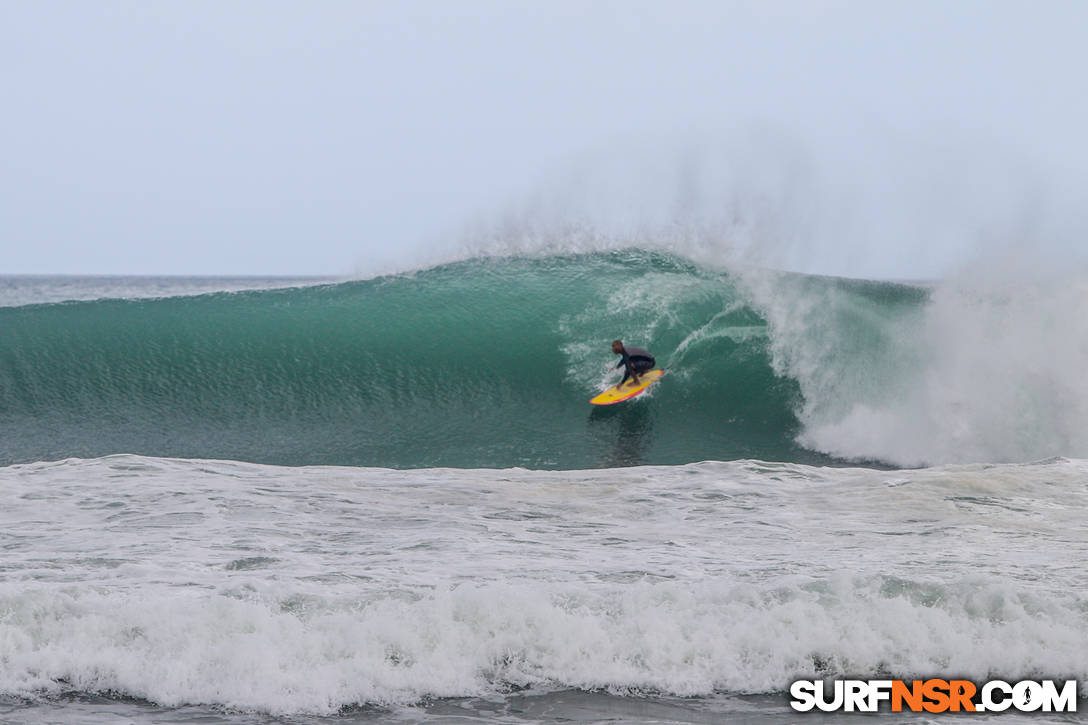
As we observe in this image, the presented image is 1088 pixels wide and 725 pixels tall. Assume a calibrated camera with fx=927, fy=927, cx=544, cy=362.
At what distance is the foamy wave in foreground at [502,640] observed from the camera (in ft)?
13.9

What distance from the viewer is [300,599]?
487 centimetres

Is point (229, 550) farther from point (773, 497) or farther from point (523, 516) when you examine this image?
point (773, 497)

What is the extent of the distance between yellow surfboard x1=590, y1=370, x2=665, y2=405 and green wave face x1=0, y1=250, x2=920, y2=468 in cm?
12

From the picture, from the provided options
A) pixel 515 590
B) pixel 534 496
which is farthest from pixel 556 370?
pixel 515 590

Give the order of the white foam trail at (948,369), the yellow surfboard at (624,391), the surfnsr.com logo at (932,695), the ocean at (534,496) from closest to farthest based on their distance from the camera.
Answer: the surfnsr.com logo at (932,695), the ocean at (534,496), the white foam trail at (948,369), the yellow surfboard at (624,391)

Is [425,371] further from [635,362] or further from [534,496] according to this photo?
[534,496]

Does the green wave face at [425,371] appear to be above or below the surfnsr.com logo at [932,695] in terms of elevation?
above

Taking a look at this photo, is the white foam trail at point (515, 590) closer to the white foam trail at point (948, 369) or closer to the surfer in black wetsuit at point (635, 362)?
the white foam trail at point (948, 369)

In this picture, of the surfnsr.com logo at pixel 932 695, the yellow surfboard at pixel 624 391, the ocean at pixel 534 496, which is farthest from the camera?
the yellow surfboard at pixel 624 391

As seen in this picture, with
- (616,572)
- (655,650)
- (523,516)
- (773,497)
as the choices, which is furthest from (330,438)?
(655,650)

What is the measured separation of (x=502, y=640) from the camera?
4539 mm

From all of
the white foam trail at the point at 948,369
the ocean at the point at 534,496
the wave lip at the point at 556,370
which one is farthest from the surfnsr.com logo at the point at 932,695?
the white foam trail at the point at 948,369

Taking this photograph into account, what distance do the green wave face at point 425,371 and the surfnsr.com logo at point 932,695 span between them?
5850 mm

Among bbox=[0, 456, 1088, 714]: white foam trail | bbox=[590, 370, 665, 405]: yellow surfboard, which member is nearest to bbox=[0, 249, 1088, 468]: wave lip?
bbox=[590, 370, 665, 405]: yellow surfboard
